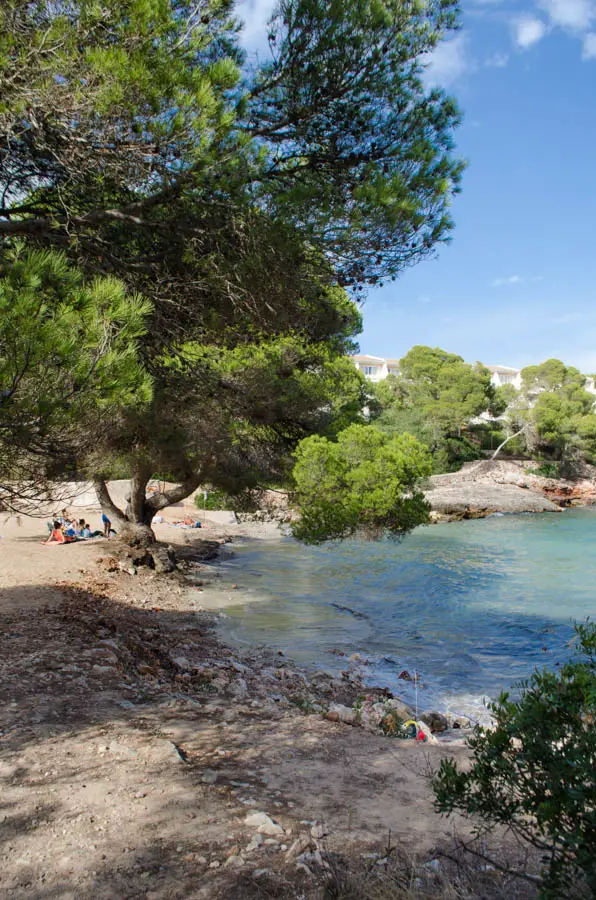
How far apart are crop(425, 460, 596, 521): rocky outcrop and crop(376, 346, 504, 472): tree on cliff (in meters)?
2.39

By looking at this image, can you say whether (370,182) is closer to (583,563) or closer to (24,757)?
(24,757)

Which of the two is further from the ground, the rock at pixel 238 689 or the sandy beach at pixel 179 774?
the sandy beach at pixel 179 774

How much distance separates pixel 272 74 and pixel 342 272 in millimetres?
2126

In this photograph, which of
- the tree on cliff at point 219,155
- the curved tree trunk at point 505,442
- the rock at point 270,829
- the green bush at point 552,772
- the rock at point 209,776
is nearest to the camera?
the green bush at point 552,772

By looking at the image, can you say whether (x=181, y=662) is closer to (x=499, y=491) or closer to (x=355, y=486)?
(x=355, y=486)

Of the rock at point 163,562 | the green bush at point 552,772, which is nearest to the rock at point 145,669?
the green bush at point 552,772

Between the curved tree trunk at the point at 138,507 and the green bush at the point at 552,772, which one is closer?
the green bush at the point at 552,772

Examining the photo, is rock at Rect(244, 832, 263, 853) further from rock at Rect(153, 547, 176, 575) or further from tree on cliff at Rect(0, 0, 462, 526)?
rock at Rect(153, 547, 176, 575)

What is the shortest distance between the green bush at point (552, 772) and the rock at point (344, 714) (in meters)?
3.88

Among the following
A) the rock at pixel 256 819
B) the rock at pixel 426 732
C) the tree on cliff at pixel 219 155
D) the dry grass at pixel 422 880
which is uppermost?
the tree on cliff at pixel 219 155

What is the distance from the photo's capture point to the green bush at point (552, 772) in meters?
1.91

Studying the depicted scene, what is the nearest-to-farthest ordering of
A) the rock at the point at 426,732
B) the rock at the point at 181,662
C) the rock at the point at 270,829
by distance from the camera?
the rock at the point at 270,829, the rock at the point at 426,732, the rock at the point at 181,662

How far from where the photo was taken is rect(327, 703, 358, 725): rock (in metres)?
6.11

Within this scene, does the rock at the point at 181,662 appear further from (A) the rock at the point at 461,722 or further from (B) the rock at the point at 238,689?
(A) the rock at the point at 461,722
